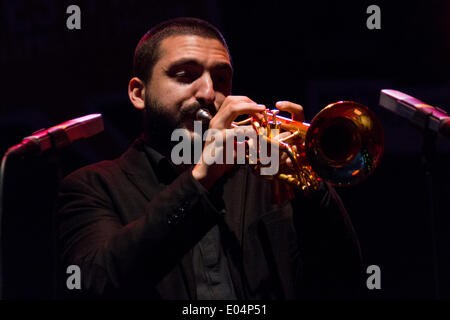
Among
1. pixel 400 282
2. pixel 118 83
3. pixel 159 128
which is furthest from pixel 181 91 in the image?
pixel 400 282

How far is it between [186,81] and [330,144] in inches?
29.1

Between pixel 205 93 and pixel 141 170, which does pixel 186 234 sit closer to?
pixel 141 170

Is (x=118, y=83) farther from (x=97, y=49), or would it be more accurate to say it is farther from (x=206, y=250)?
(x=206, y=250)

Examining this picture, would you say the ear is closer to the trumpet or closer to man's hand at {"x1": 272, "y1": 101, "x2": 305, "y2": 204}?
the trumpet

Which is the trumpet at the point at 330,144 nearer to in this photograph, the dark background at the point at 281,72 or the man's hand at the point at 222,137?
the man's hand at the point at 222,137

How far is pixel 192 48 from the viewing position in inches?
89.4

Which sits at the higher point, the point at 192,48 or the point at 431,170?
the point at 192,48

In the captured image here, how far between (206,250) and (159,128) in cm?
69

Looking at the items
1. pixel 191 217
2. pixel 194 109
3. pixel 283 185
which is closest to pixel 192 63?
pixel 194 109

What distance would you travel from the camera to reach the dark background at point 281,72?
9.86 feet

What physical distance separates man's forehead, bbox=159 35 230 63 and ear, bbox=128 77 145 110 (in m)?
0.23

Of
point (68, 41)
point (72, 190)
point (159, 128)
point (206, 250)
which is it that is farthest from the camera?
point (68, 41)

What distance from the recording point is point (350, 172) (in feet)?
6.68

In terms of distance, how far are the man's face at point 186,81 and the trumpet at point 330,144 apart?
0.09m
